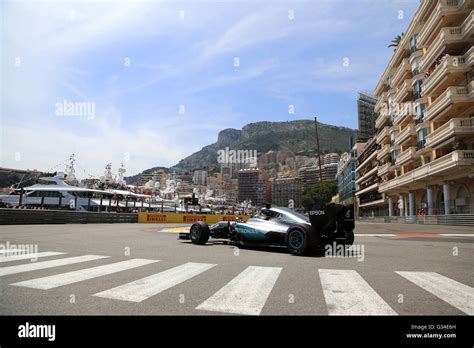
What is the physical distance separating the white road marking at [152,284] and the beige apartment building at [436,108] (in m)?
30.7

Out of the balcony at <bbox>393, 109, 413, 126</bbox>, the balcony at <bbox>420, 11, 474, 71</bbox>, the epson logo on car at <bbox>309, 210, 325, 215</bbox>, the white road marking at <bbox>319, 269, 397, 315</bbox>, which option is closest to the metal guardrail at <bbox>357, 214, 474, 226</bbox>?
the balcony at <bbox>393, 109, 413, 126</bbox>

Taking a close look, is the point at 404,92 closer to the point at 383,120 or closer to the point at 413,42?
the point at 413,42

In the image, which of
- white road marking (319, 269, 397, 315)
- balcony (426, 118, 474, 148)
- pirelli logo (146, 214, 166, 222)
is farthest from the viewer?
pirelli logo (146, 214, 166, 222)

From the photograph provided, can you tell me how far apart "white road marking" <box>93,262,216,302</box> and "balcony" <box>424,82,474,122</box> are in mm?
32950

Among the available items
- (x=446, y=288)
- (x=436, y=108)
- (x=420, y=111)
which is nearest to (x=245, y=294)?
(x=446, y=288)

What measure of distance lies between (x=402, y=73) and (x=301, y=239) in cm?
4673

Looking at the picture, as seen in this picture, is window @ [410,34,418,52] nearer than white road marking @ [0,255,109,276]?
No

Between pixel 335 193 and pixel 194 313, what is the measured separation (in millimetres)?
134498

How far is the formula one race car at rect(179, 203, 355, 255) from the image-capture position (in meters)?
9.18

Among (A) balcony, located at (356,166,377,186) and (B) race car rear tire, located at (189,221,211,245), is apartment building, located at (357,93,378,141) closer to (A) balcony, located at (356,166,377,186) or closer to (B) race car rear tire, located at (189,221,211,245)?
(A) balcony, located at (356,166,377,186)
